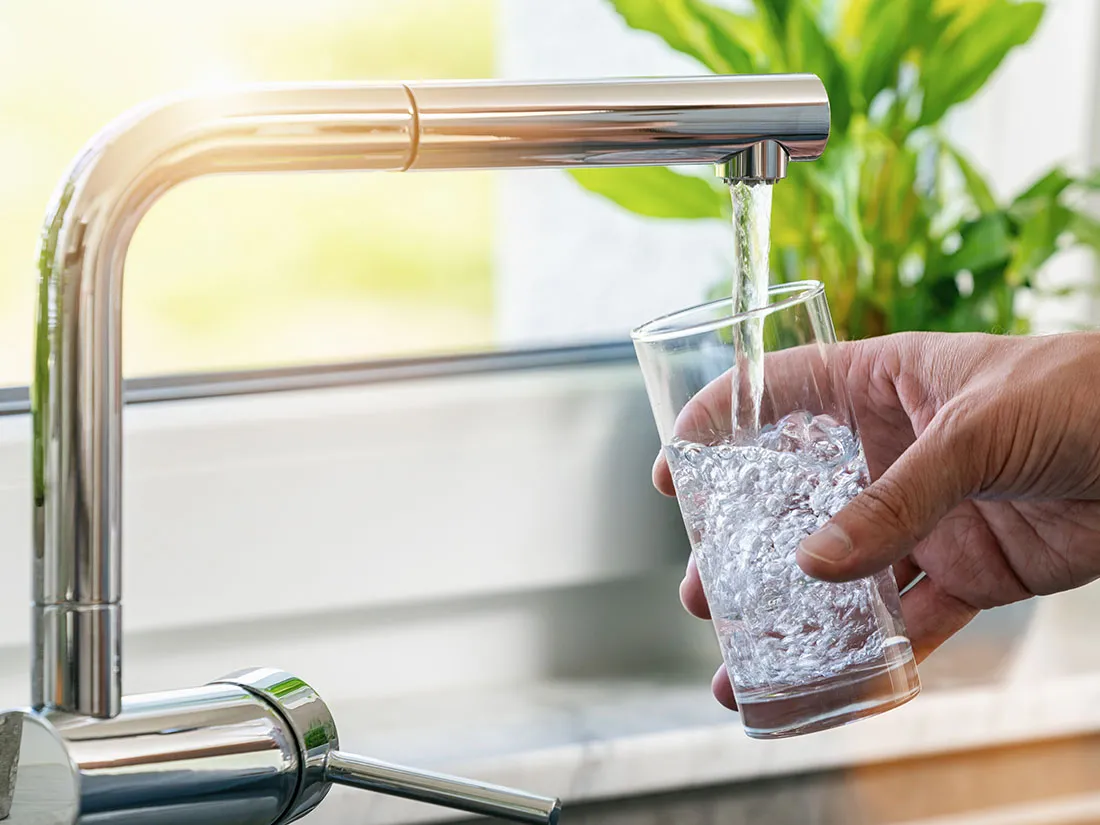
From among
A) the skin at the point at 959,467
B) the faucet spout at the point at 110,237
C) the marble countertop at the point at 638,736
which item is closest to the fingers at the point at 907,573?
the skin at the point at 959,467

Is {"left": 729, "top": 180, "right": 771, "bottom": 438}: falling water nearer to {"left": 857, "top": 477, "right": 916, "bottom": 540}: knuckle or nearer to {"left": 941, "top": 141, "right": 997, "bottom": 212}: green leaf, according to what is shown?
{"left": 857, "top": 477, "right": 916, "bottom": 540}: knuckle

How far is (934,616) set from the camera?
29.6 inches

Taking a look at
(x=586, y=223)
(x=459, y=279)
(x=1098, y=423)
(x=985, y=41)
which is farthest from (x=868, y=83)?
(x=1098, y=423)

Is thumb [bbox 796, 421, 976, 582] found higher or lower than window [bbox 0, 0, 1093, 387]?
lower

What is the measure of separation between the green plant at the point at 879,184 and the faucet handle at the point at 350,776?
0.58m

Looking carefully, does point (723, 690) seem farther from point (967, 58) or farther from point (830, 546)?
point (967, 58)

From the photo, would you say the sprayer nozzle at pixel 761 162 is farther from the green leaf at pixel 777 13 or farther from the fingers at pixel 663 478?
the green leaf at pixel 777 13

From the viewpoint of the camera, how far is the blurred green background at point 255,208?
893mm

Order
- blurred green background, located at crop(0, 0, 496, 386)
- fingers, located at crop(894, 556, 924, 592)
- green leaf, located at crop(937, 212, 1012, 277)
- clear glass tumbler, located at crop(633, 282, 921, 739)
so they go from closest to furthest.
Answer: clear glass tumbler, located at crop(633, 282, 921, 739) → fingers, located at crop(894, 556, 924, 592) → blurred green background, located at crop(0, 0, 496, 386) → green leaf, located at crop(937, 212, 1012, 277)

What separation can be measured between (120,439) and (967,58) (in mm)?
801

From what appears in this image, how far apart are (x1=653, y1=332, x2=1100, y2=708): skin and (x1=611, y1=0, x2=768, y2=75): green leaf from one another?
1.18 ft

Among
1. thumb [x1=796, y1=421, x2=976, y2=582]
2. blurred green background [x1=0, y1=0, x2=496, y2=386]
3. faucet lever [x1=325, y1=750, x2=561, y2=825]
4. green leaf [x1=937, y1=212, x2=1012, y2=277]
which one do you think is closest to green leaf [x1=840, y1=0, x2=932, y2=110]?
green leaf [x1=937, y1=212, x2=1012, y2=277]

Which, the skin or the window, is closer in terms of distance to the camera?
the skin

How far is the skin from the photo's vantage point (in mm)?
508
